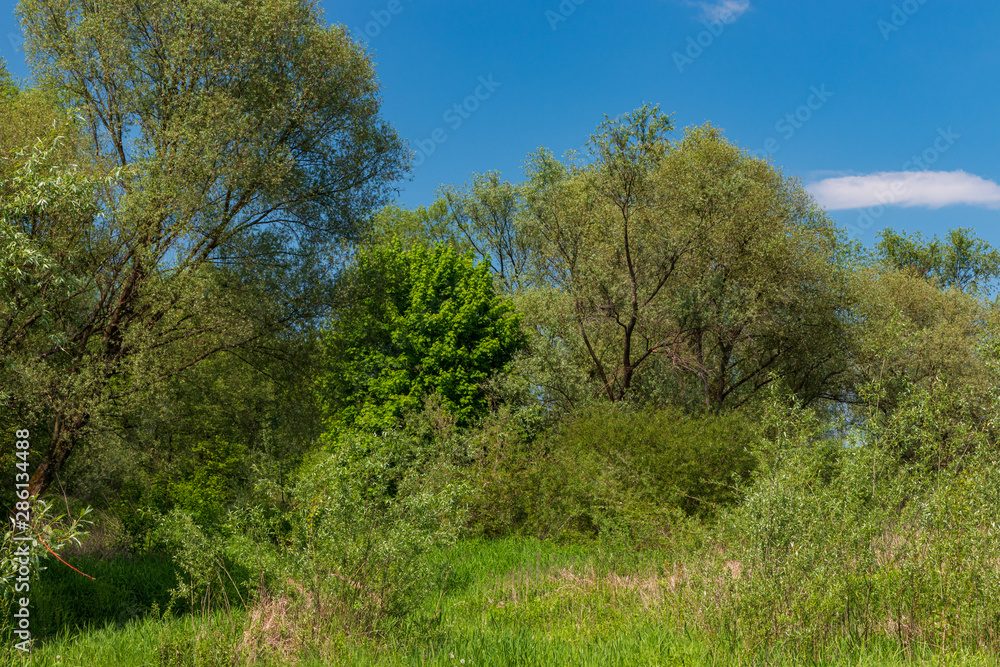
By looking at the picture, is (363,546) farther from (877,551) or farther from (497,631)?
(877,551)

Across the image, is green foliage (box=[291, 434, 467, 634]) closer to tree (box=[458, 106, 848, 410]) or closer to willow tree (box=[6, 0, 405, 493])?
willow tree (box=[6, 0, 405, 493])

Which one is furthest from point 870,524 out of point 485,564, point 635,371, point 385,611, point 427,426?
point 635,371

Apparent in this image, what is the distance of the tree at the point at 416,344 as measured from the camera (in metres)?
23.1

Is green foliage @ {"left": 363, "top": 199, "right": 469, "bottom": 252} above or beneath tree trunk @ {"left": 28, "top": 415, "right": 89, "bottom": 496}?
above

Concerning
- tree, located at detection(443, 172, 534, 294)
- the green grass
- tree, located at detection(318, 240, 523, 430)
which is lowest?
the green grass

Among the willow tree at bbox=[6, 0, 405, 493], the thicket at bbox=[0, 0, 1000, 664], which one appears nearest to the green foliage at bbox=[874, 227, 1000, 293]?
the thicket at bbox=[0, 0, 1000, 664]

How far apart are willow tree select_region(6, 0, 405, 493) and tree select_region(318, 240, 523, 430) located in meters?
3.87

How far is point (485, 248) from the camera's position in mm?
44312

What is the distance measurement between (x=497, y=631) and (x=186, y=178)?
12929mm

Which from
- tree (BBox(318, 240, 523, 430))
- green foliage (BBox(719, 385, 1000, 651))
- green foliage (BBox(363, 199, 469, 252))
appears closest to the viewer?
green foliage (BBox(719, 385, 1000, 651))

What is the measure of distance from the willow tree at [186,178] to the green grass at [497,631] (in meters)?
5.11

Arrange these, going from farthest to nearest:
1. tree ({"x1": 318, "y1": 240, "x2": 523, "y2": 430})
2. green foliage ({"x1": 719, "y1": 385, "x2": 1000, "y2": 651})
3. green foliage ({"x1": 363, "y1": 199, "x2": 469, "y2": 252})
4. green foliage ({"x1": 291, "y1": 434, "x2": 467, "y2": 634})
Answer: green foliage ({"x1": 363, "y1": 199, "x2": 469, "y2": 252}) → tree ({"x1": 318, "y1": 240, "x2": 523, "y2": 430}) → green foliage ({"x1": 291, "y1": 434, "x2": 467, "y2": 634}) → green foliage ({"x1": 719, "y1": 385, "x2": 1000, "y2": 651})

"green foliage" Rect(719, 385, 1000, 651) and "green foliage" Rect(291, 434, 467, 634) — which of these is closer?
"green foliage" Rect(719, 385, 1000, 651)

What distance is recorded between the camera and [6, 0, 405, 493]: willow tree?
15117 mm
